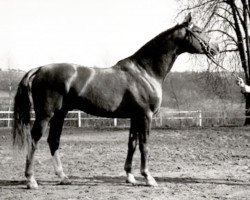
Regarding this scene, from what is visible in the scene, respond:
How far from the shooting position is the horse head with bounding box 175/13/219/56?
694 cm

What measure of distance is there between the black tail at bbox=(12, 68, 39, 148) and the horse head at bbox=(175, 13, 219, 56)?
256cm

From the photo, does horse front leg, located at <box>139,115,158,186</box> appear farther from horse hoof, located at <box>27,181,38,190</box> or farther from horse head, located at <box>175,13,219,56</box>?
horse hoof, located at <box>27,181,38,190</box>

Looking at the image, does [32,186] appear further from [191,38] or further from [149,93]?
[191,38]

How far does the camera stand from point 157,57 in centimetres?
697

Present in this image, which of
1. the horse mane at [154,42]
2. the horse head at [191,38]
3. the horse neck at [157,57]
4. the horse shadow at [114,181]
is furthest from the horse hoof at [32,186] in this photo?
the horse head at [191,38]

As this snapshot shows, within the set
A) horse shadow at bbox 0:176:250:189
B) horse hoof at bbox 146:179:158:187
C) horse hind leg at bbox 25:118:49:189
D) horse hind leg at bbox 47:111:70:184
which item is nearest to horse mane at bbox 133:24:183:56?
horse hind leg at bbox 47:111:70:184

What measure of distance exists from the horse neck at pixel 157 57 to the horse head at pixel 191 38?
0.16 metres

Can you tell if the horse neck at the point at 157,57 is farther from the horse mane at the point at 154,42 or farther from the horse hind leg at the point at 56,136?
the horse hind leg at the point at 56,136

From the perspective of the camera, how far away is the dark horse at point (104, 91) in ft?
21.1

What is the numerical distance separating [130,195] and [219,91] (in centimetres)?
2058

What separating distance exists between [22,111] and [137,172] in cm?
280

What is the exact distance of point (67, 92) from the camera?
6484 mm

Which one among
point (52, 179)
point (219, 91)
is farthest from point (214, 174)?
point (219, 91)

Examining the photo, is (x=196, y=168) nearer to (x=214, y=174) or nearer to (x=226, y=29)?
(x=214, y=174)
